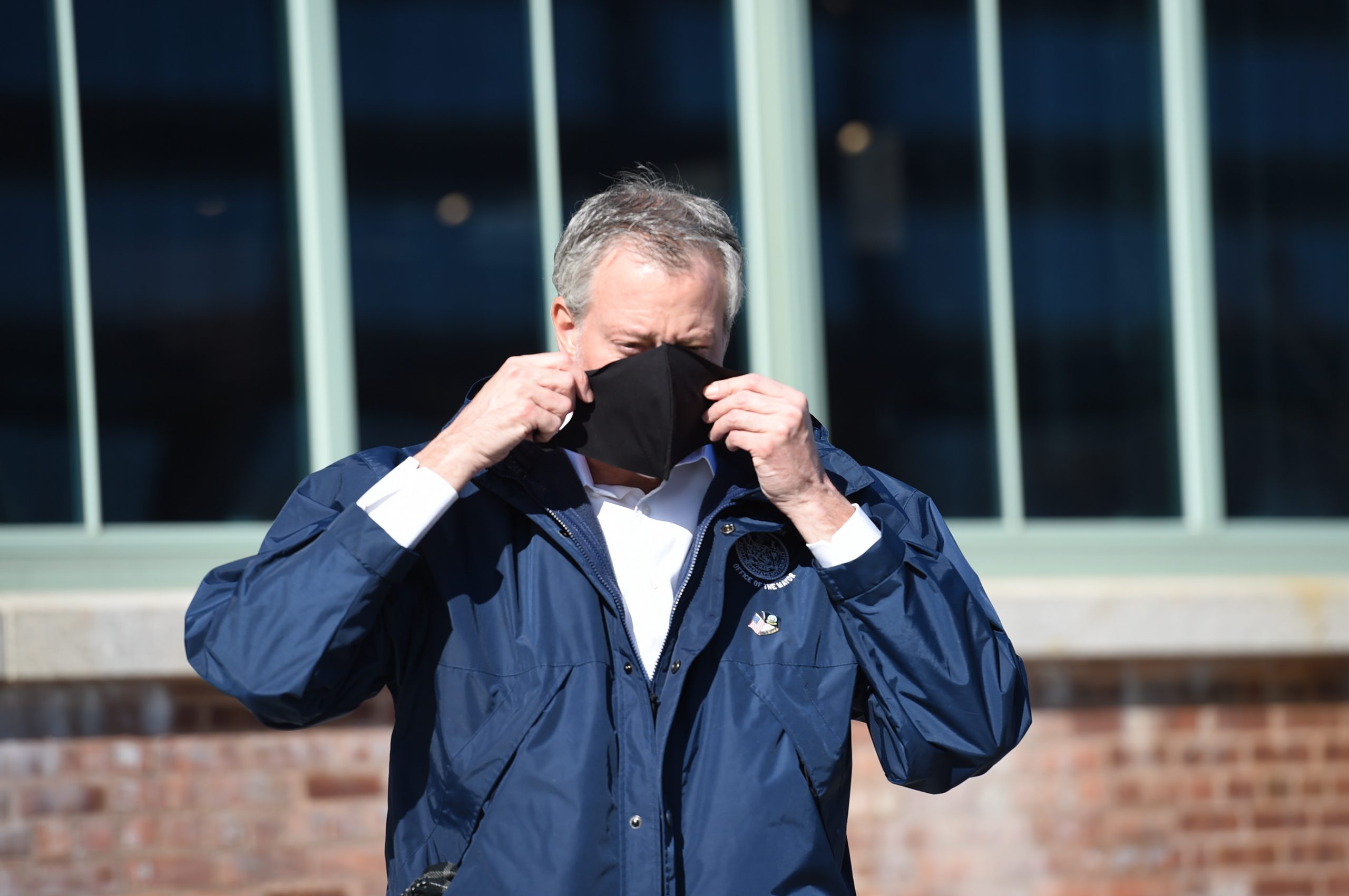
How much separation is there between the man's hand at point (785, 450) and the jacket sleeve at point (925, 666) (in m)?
0.08

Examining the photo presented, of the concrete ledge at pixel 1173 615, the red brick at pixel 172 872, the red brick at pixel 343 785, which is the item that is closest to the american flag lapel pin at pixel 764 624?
the concrete ledge at pixel 1173 615

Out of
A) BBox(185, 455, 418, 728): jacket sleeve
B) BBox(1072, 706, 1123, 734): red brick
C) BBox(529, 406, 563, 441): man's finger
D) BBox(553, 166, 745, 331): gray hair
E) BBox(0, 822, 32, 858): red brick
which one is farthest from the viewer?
BBox(1072, 706, 1123, 734): red brick

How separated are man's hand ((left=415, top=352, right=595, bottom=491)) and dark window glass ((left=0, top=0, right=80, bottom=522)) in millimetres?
2389

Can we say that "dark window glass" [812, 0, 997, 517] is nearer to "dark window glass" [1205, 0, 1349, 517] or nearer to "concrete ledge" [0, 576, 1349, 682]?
"concrete ledge" [0, 576, 1349, 682]

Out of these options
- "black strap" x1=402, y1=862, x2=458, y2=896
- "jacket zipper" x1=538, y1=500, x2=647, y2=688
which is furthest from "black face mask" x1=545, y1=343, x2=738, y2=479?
"black strap" x1=402, y1=862, x2=458, y2=896

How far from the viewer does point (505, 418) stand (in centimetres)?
202

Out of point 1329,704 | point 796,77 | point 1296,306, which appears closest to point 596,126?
point 796,77

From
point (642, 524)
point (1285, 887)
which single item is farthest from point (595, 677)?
point (1285, 887)

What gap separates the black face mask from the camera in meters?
2.10

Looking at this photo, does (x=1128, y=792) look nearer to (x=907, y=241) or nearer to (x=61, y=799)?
(x=907, y=241)

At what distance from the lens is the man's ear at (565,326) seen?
2.35 metres

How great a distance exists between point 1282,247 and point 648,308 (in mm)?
3268

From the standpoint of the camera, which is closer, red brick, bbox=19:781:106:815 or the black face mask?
the black face mask

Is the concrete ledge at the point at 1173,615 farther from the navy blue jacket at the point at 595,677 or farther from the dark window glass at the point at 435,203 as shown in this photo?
the navy blue jacket at the point at 595,677
